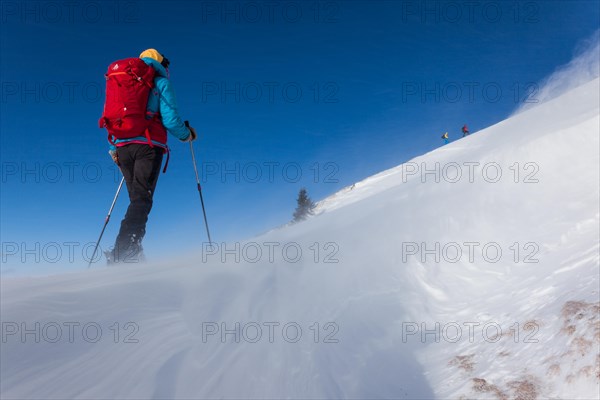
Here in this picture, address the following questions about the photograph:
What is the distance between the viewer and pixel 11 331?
2006mm

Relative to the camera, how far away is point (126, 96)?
4.28 m

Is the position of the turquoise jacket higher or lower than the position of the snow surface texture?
higher

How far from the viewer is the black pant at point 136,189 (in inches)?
169

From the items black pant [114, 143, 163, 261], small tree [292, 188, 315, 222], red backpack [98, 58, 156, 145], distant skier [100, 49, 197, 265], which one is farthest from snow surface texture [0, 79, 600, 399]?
small tree [292, 188, 315, 222]

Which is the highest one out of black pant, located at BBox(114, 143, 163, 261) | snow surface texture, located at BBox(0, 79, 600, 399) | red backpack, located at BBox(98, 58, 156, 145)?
red backpack, located at BBox(98, 58, 156, 145)

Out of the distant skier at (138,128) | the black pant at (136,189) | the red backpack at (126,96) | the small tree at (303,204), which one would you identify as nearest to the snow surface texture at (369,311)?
the black pant at (136,189)

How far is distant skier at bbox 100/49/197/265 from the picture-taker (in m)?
4.29

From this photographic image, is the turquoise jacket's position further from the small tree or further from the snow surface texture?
the small tree

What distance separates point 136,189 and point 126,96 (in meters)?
1.18

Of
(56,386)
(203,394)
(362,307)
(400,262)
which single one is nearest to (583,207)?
(400,262)

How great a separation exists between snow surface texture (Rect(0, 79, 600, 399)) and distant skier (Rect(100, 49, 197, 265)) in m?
0.65

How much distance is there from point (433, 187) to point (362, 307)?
391 centimetres

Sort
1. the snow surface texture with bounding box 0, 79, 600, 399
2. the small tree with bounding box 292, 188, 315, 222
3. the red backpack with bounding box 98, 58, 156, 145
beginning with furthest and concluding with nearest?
the small tree with bounding box 292, 188, 315, 222 → the red backpack with bounding box 98, 58, 156, 145 → the snow surface texture with bounding box 0, 79, 600, 399

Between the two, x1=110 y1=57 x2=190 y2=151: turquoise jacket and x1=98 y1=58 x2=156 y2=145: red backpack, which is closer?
x1=98 y1=58 x2=156 y2=145: red backpack
